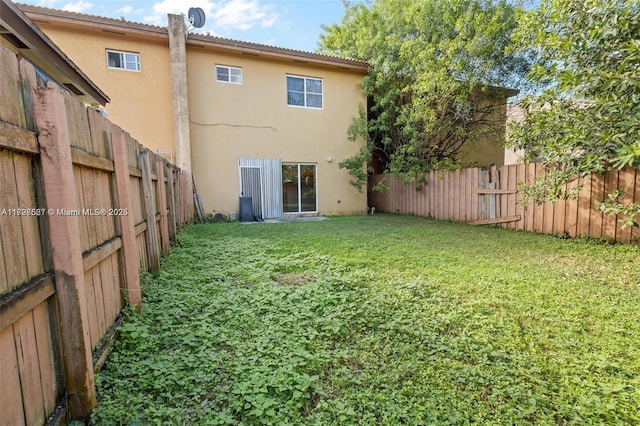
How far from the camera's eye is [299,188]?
10.6 metres

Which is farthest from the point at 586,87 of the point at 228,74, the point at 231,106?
the point at 228,74

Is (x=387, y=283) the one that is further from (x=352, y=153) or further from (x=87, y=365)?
(x=352, y=153)

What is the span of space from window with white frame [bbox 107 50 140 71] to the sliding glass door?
5176mm

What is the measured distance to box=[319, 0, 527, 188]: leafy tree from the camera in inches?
333

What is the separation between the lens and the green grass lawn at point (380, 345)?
1.65 metres

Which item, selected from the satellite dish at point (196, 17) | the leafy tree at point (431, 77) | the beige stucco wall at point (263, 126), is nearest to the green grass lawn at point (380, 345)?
the beige stucco wall at point (263, 126)

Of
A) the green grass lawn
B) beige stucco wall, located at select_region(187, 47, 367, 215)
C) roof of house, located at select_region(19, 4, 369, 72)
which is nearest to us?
the green grass lawn

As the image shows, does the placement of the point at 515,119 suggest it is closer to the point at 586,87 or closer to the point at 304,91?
the point at 586,87

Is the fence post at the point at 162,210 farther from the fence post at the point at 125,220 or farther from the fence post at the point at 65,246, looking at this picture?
the fence post at the point at 65,246

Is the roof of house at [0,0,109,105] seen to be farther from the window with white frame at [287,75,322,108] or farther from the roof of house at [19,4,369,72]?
the window with white frame at [287,75,322,108]

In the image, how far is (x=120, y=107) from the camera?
8.66 m

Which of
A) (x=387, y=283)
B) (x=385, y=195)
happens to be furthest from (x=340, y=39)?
(x=387, y=283)

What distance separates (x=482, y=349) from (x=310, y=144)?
365 inches

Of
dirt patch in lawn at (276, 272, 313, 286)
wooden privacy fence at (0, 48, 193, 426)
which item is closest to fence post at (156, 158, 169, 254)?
dirt patch in lawn at (276, 272, 313, 286)
